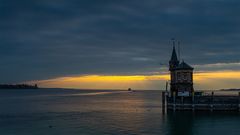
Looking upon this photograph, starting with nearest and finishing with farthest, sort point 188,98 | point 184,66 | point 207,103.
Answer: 1. point 207,103
2. point 188,98
3. point 184,66

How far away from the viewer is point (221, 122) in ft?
215

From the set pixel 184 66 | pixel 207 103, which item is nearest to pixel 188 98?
pixel 207 103

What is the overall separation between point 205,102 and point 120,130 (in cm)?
2662

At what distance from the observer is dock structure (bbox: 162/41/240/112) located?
76625 mm

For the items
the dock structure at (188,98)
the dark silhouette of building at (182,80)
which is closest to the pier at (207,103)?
the dock structure at (188,98)

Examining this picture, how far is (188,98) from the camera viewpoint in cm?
7869

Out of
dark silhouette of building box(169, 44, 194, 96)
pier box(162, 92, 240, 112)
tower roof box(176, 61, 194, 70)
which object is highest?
tower roof box(176, 61, 194, 70)

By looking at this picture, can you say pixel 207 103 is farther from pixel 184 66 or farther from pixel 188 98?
pixel 184 66

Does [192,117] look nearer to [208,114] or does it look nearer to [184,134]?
[208,114]

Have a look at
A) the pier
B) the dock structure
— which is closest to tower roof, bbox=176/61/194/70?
the dock structure

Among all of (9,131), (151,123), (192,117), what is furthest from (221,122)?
(9,131)

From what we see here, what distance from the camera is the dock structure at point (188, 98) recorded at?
7662 centimetres

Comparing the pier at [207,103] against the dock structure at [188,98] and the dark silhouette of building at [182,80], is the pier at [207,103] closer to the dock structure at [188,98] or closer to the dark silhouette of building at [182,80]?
the dock structure at [188,98]

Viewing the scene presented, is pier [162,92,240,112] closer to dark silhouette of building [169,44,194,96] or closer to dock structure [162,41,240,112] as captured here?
dock structure [162,41,240,112]
